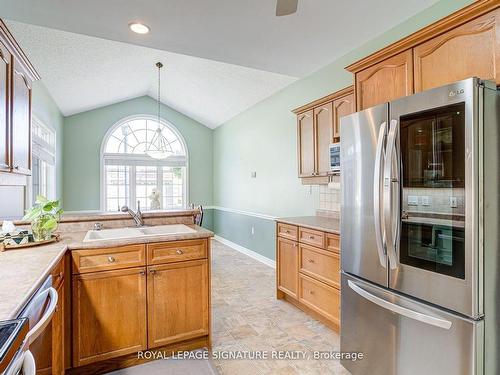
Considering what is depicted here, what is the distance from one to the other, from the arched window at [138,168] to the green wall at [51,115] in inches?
33.1

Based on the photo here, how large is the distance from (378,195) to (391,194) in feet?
0.23

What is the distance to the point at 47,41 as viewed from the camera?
3199 mm

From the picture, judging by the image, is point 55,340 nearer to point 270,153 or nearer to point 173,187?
point 270,153

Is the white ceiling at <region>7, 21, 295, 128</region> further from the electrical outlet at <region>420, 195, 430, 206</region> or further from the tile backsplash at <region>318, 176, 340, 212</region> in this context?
the electrical outlet at <region>420, 195, 430, 206</region>

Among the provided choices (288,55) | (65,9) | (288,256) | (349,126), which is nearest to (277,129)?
(288,55)

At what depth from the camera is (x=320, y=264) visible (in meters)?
2.66

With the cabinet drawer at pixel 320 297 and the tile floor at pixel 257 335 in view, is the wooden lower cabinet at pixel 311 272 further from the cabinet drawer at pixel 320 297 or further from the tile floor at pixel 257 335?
the tile floor at pixel 257 335

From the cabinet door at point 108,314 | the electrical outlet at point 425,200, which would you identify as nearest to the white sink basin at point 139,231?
the cabinet door at point 108,314

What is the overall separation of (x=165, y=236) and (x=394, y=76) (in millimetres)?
1956

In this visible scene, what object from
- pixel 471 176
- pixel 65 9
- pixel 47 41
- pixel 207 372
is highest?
pixel 47 41

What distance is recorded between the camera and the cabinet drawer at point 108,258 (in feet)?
6.31

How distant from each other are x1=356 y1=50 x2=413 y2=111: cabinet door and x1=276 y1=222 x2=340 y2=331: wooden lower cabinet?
3.69 feet

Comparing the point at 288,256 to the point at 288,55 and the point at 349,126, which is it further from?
the point at 288,55

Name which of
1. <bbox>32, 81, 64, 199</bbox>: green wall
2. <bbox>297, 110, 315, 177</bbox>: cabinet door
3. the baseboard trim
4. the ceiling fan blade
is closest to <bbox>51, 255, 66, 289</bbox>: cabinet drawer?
the ceiling fan blade
